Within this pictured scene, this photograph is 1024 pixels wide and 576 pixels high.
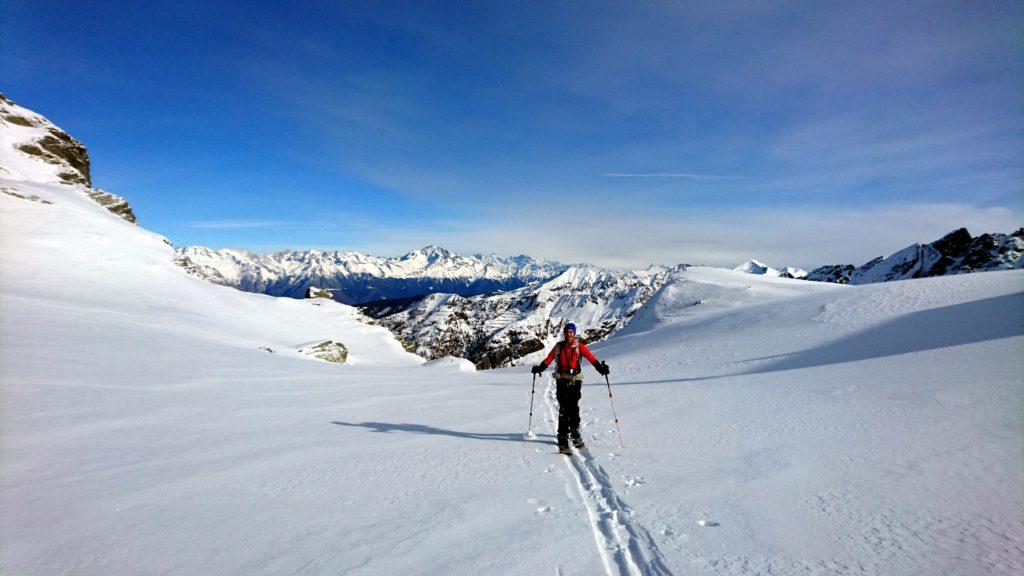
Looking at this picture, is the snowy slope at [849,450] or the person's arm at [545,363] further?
the person's arm at [545,363]

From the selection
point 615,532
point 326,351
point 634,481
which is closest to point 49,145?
point 326,351

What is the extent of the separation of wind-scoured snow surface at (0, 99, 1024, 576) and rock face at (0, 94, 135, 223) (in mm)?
44447

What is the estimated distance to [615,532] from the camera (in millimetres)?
5160

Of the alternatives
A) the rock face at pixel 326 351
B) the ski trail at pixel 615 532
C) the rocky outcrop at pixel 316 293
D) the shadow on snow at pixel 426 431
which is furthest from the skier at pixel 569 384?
the rocky outcrop at pixel 316 293

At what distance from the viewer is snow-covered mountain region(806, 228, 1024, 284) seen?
124 meters

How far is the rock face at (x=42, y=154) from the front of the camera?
1890 inches

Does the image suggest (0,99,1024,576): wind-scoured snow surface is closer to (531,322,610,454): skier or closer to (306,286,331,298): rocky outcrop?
(531,322,610,454): skier

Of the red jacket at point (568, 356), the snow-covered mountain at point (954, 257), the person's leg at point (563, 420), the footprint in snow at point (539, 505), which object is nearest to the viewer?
the footprint in snow at point (539, 505)

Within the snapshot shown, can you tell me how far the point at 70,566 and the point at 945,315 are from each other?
25.2 meters

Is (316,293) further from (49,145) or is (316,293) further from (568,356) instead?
(568,356)

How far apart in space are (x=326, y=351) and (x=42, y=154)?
56.2 m

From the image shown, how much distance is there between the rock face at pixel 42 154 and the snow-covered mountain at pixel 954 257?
17067 centimetres

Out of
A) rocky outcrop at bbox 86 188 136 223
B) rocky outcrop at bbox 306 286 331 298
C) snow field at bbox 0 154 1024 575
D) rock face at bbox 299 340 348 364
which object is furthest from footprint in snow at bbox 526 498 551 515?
rocky outcrop at bbox 306 286 331 298

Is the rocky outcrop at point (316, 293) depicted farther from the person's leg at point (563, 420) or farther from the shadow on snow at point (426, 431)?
the person's leg at point (563, 420)
